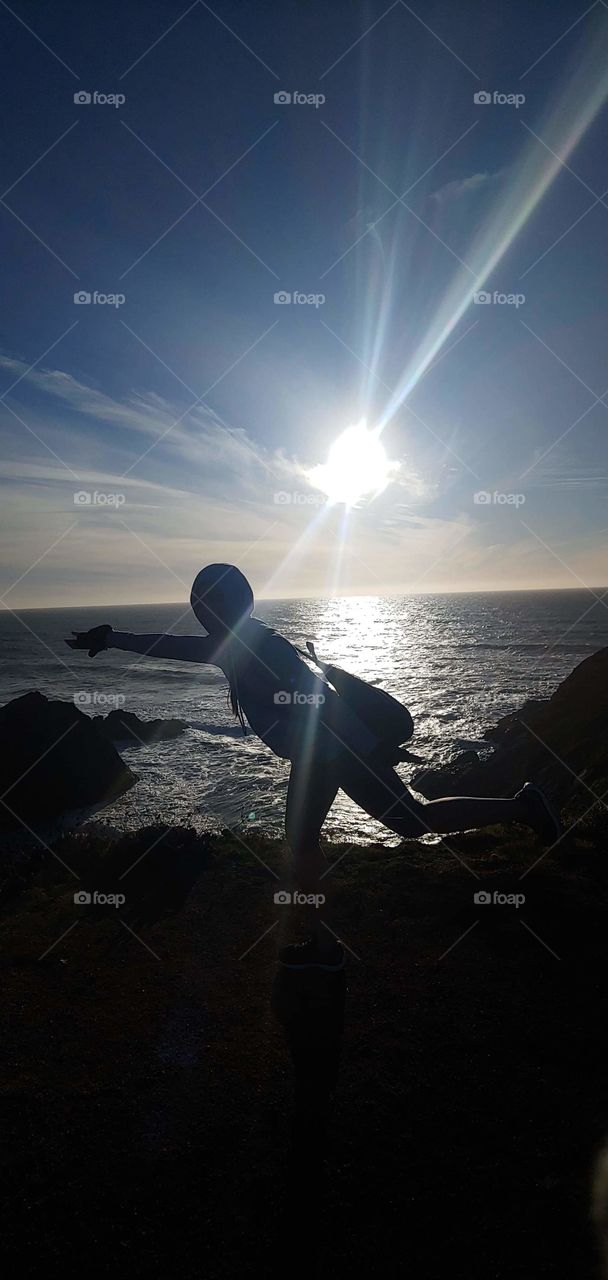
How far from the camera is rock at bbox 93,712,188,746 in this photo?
2388 cm

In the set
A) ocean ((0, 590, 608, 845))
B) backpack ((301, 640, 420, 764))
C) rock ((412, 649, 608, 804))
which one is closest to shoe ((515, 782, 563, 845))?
backpack ((301, 640, 420, 764))

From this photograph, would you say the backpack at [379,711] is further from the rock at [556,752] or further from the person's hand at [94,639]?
the rock at [556,752]

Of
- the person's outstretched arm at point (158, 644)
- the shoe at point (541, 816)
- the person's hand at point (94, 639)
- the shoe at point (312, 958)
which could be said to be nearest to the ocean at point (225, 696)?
the shoe at point (541, 816)

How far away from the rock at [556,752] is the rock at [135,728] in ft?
39.4

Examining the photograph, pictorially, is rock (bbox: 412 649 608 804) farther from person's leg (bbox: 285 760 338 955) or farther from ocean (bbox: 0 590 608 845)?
person's leg (bbox: 285 760 338 955)

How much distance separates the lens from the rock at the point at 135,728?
23875 mm

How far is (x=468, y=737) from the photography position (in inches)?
969

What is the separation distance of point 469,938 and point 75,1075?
2.74 m

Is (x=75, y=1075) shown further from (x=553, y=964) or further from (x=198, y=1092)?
(x=553, y=964)

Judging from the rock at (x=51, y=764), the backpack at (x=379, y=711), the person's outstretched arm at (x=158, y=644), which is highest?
the person's outstretched arm at (x=158, y=644)

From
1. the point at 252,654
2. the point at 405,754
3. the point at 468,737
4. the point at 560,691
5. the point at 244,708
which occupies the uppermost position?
the point at 252,654

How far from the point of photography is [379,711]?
12.6 ft

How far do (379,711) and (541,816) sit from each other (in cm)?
123

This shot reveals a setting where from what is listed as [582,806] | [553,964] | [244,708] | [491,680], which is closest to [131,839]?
[244,708]
